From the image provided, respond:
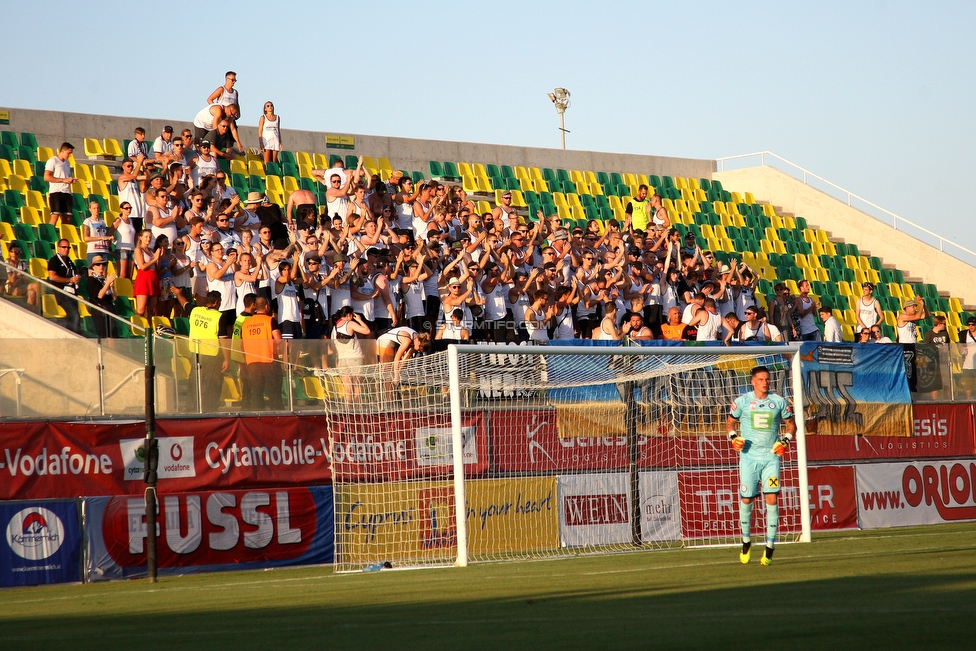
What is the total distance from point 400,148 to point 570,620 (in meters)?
21.1

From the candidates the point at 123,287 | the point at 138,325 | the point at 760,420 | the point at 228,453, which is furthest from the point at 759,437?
the point at 123,287

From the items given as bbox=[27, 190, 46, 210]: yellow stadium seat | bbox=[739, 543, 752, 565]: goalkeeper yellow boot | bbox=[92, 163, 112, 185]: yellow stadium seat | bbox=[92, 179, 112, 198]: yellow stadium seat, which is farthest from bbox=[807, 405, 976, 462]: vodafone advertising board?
bbox=[27, 190, 46, 210]: yellow stadium seat

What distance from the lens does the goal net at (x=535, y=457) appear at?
16078 mm

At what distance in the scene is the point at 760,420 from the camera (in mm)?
13500

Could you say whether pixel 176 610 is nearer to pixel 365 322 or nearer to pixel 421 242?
pixel 365 322

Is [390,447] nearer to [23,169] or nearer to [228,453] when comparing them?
[228,453]

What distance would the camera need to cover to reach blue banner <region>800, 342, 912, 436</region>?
1980 cm

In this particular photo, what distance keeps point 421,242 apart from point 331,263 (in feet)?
4.78

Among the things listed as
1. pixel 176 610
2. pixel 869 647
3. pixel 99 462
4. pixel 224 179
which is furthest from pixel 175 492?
pixel 869 647

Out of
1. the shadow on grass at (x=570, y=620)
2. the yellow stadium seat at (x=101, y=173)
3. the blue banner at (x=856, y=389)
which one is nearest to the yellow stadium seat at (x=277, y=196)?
the yellow stadium seat at (x=101, y=173)

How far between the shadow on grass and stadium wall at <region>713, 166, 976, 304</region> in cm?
2295

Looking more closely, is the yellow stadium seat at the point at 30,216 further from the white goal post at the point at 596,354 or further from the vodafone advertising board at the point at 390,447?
the white goal post at the point at 596,354

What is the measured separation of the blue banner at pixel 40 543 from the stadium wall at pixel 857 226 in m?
23.4

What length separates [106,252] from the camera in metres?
18.4
